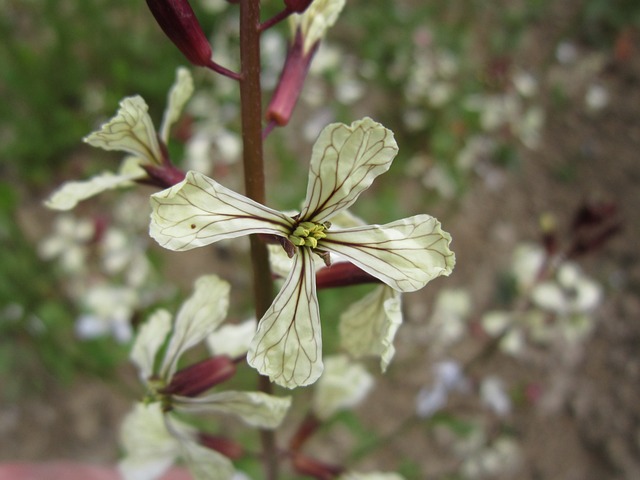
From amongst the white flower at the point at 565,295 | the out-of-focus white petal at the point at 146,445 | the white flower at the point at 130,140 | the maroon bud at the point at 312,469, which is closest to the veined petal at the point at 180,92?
the white flower at the point at 130,140

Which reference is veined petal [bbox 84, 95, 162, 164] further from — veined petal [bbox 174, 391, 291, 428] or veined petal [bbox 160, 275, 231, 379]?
veined petal [bbox 174, 391, 291, 428]

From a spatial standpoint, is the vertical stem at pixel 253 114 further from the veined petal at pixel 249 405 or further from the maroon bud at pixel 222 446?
the maroon bud at pixel 222 446

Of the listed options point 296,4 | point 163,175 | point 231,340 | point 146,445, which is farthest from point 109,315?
point 296,4

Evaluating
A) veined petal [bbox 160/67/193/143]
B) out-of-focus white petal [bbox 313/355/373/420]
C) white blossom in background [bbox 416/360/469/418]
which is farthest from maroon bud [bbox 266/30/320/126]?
white blossom in background [bbox 416/360/469/418]

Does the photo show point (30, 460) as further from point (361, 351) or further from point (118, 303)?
point (361, 351)

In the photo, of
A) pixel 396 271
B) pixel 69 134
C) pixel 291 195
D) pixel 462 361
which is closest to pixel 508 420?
pixel 462 361

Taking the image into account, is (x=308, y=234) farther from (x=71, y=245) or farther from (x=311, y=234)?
(x=71, y=245)

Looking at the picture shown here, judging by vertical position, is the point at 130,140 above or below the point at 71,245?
below
